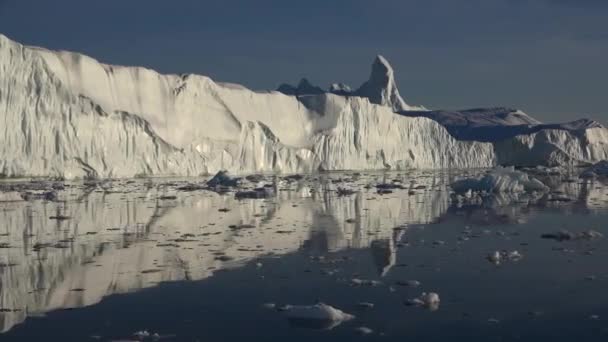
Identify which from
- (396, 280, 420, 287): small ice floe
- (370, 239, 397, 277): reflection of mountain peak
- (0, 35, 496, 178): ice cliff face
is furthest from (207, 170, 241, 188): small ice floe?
(396, 280, 420, 287): small ice floe

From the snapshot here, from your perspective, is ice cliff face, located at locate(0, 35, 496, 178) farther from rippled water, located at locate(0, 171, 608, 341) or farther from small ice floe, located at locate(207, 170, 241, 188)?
rippled water, located at locate(0, 171, 608, 341)

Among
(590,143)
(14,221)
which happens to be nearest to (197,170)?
(14,221)

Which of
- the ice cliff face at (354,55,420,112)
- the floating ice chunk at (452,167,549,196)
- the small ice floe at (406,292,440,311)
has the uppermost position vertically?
the ice cliff face at (354,55,420,112)

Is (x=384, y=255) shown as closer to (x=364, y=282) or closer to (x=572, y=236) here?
(x=364, y=282)

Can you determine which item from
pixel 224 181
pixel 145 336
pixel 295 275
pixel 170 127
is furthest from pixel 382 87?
pixel 145 336

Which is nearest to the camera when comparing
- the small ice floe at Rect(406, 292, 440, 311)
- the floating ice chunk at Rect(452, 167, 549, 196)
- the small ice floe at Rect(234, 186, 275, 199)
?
the small ice floe at Rect(406, 292, 440, 311)

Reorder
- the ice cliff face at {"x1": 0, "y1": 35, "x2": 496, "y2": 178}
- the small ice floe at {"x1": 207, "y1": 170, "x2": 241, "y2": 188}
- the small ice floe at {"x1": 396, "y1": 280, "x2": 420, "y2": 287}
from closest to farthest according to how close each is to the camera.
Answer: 1. the small ice floe at {"x1": 396, "y1": 280, "x2": 420, "y2": 287}
2. the small ice floe at {"x1": 207, "y1": 170, "x2": 241, "y2": 188}
3. the ice cliff face at {"x1": 0, "y1": 35, "x2": 496, "y2": 178}

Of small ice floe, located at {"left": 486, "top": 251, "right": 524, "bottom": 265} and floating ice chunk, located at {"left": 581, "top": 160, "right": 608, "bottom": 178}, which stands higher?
floating ice chunk, located at {"left": 581, "top": 160, "right": 608, "bottom": 178}
